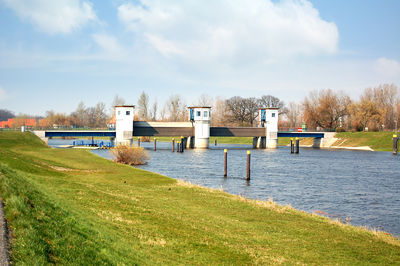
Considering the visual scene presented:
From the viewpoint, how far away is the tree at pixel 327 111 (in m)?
130

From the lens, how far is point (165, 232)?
1430 centimetres

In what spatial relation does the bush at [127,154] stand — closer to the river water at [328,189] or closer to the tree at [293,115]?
the river water at [328,189]

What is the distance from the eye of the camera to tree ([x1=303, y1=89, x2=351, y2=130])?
13038cm

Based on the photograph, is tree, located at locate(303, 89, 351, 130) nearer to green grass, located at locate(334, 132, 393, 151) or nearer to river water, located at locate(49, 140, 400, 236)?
green grass, located at locate(334, 132, 393, 151)

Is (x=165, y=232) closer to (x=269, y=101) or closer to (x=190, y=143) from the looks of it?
(x=190, y=143)

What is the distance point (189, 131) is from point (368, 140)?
159 feet

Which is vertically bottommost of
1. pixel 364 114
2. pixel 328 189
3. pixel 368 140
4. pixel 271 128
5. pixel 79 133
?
pixel 328 189

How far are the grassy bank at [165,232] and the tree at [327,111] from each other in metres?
114

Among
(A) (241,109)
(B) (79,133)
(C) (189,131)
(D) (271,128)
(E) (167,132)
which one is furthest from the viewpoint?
(A) (241,109)

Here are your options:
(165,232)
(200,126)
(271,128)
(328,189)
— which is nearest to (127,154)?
(328,189)

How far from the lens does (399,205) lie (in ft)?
87.8

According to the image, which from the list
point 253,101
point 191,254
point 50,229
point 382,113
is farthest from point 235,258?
point 253,101

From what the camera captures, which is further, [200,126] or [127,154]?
[200,126]

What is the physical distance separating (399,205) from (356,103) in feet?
347
